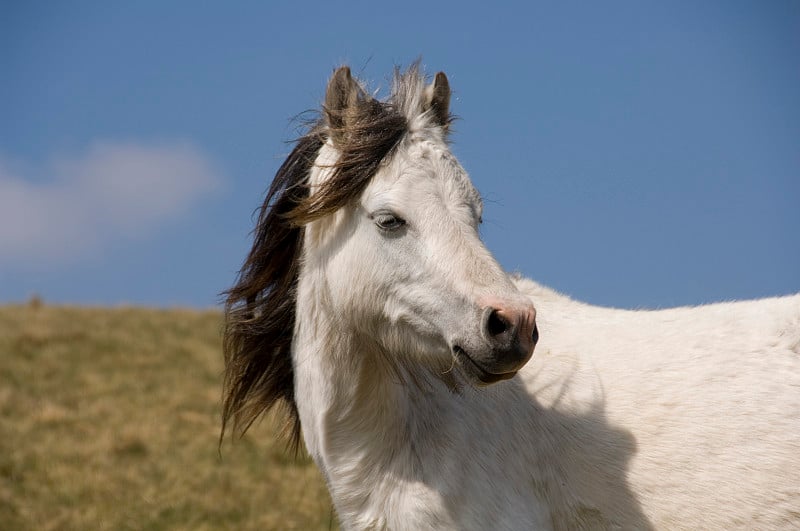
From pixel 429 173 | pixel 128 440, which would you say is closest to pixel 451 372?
pixel 429 173

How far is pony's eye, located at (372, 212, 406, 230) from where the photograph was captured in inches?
142

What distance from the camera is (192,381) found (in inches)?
560

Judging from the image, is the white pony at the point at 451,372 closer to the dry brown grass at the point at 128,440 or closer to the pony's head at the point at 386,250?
the pony's head at the point at 386,250

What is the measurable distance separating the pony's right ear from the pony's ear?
45cm

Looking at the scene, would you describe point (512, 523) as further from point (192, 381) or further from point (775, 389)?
point (192, 381)

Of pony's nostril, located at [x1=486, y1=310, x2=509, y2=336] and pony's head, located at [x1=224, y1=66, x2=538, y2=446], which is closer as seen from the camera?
pony's nostril, located at [x1=486, y1=310, x2=509, y2=336]

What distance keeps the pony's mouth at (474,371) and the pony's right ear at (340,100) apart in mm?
1152

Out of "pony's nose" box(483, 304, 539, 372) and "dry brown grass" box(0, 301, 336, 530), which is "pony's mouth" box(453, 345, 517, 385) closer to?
"pony's nose" box(483, 304, 539, 372)

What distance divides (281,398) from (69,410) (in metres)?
9.54

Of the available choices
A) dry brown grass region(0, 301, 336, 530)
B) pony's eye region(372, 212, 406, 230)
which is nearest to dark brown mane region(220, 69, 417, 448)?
pony's eye region(372, 212, 406, 230)

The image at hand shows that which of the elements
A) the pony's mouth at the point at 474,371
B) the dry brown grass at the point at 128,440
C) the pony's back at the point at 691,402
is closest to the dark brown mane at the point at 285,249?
the pony's mouth at the point at 474,371

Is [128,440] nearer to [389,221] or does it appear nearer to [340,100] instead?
[340,100]

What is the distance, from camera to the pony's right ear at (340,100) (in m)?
3.91

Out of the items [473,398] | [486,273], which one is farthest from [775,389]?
[486,273]
